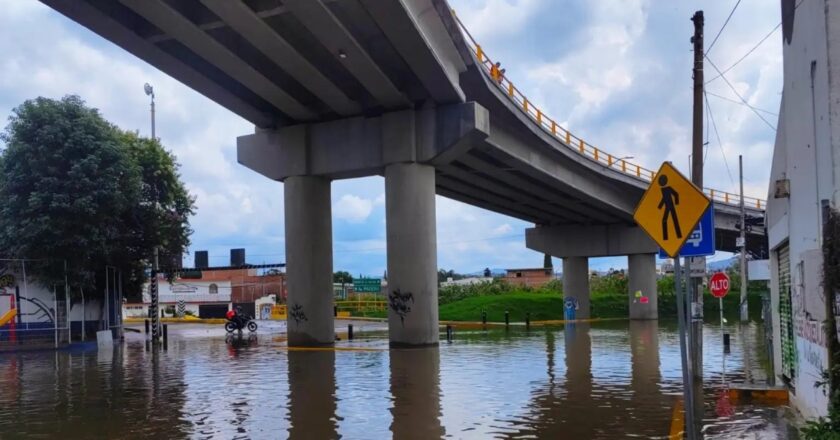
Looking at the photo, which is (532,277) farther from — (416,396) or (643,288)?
(416,396)

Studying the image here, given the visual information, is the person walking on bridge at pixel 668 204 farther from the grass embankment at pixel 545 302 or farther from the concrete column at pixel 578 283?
the concrete column at pixel 578 283

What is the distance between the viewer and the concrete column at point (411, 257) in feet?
90.9

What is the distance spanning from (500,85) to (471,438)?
22.4m

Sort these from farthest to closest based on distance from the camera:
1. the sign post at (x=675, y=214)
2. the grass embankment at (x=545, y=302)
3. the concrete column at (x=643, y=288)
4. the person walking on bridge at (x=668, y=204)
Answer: the grass embankment at (x=545, y=302) < the concrete column at (x=643, y=288) < the person walking on bridge at (x=668, y=204) < the sign post at (x=675, y=214)

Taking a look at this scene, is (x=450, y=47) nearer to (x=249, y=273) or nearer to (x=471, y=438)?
(x=471, y=438)

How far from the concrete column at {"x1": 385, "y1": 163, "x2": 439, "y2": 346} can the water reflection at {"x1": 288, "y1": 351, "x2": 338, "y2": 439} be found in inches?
178

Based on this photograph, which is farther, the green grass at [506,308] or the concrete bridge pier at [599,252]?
the green grass at [506,308]

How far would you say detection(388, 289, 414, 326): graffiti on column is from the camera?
27781mm

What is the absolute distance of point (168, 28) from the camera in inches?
832

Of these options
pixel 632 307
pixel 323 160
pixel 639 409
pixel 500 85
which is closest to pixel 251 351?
pixel 323 160

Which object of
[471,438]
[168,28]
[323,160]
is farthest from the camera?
[323,160]

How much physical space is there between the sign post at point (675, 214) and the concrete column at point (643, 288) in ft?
163

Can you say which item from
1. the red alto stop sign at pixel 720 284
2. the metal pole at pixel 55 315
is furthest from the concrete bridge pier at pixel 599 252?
the metal pole at pixel 55 315

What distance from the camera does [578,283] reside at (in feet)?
190
